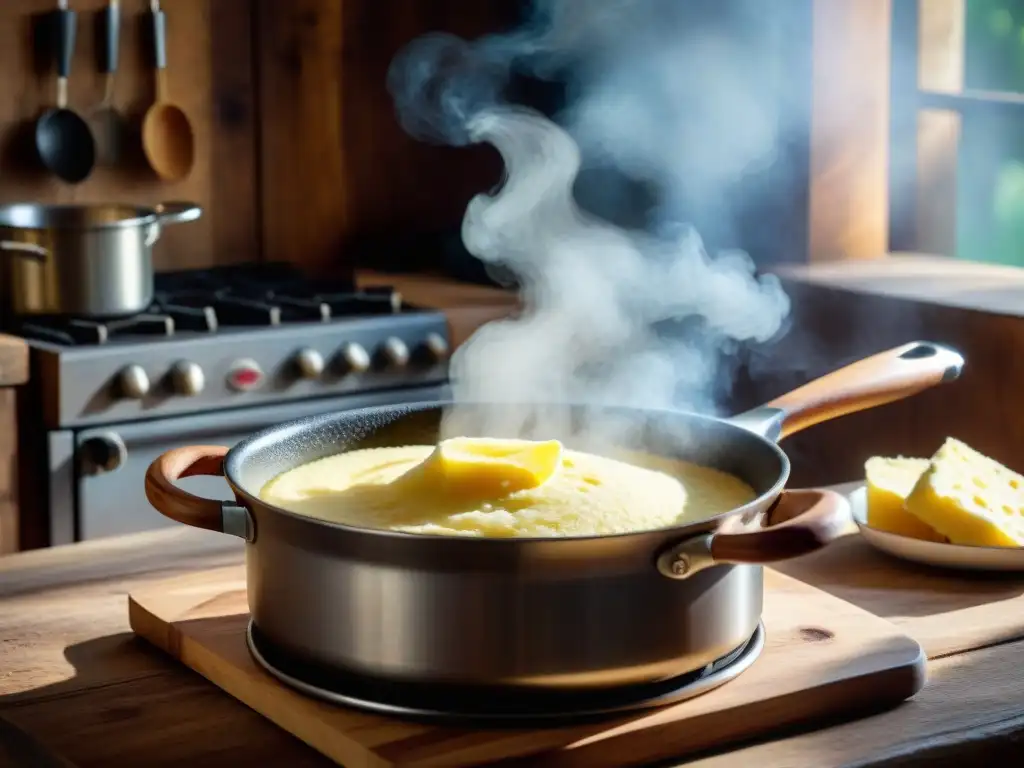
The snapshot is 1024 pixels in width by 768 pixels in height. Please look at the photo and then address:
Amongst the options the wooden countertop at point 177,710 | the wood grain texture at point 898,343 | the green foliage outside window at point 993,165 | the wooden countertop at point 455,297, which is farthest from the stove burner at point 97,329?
the green foliage outside window at point 993,165

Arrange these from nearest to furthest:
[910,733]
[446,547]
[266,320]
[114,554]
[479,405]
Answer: [446,547]
[910,733]
[479,405]
[114,554]
[266,320]

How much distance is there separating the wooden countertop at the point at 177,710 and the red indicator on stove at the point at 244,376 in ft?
4.91

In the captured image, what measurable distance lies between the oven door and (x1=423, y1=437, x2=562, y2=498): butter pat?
1.65m

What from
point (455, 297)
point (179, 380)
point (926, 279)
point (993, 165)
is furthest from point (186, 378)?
point (993, 165)

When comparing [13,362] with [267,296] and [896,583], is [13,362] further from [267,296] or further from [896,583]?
[896,583]

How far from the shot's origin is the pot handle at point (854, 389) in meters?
1.30

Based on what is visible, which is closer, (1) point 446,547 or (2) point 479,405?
(1) point 446,547

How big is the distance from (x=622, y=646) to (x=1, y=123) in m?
2.71

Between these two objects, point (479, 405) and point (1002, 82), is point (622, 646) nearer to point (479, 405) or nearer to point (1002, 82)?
point (479, 405)

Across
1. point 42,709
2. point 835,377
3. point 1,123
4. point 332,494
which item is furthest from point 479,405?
point 1,123

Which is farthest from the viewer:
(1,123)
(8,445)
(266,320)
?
(1,123)

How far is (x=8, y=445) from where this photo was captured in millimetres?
2674

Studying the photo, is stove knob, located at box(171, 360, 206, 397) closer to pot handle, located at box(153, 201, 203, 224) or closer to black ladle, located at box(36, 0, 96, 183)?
pot handle, located at box(153, 201, 203, 224)

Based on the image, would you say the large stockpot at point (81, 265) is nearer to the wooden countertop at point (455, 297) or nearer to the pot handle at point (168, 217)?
the pot handle at point (168, 217)
